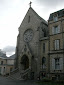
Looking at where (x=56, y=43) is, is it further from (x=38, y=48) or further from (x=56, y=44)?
(x=38, y=48)

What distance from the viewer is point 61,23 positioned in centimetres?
3200

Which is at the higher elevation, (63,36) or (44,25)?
(44,25)

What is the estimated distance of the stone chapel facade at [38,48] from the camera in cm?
3116

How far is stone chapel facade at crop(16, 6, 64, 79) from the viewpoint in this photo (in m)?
31.2

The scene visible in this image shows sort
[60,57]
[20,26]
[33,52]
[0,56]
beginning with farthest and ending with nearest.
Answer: [0,56]
[20,26]
[33,52]
[60,57]

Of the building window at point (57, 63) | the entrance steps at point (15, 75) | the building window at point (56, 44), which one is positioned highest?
the building window at point (56, 44)

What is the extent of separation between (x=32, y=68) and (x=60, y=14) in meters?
15.3

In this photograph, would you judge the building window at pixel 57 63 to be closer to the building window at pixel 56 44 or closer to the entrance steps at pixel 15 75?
the building window at pixel 56 44

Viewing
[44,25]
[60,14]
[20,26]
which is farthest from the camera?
[20,26]

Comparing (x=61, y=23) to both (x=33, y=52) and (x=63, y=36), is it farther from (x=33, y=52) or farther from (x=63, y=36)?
(x=33, y=52)

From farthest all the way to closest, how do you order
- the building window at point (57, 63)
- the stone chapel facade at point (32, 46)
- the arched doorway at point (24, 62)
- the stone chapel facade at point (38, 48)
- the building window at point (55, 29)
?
the arched doorway at point (24, 62)
the stone chapel facade at point (32, 46)
the building window at point (55, 29)
the stone chapel facade at point (38, 48)
the building window at point (57, 63)

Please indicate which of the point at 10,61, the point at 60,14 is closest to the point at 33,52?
the point at 60,14

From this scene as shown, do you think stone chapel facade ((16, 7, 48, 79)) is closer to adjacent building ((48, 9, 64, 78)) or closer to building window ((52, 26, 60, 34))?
adjacent building ((48, 9, 64, 78))

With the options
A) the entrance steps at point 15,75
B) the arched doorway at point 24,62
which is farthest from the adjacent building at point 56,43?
the arched doorway at point 24,62
